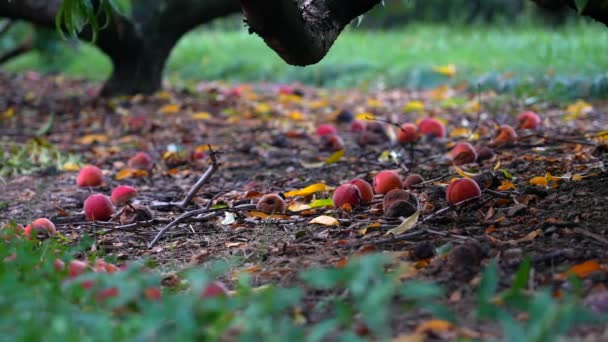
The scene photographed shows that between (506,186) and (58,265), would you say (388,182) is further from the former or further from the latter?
(58,265)

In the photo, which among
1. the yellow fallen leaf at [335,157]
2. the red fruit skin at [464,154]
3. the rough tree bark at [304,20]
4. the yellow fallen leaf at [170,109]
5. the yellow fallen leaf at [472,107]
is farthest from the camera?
the yellow fallen leaf at [170,109]

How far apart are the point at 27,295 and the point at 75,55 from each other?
953cm

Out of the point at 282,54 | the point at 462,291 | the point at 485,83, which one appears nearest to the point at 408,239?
the point at 462,291

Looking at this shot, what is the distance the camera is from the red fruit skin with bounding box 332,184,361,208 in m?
2.98

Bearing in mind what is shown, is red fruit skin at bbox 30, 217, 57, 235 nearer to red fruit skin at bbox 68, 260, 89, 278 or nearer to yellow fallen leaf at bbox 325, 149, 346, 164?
red fruit skin at bbox 68, 260, 89, 278

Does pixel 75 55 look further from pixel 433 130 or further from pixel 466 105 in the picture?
pixel 433 130

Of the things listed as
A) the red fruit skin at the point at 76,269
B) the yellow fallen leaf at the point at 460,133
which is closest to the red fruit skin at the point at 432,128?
the yellow fallen leaf at the point at 460,133

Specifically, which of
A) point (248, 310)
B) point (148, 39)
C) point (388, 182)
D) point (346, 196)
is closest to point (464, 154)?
point (388, 182)

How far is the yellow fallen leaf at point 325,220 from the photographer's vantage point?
278cm

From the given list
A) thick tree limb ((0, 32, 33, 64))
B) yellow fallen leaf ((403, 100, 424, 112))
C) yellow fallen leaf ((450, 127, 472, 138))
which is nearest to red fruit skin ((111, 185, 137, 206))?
yellow fallen leaf ((450, 127, 472, 138))

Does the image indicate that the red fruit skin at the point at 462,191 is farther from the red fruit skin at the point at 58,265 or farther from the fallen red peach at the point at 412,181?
the red fruit skin at the point at 58,265

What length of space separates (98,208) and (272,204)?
0.69m

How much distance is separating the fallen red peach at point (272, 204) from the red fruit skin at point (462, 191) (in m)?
0.63

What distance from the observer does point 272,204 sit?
3.03m
